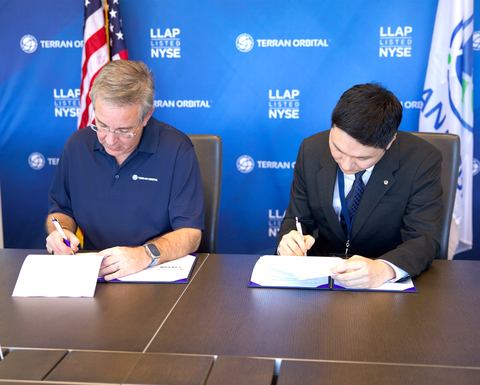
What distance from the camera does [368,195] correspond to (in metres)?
1.79

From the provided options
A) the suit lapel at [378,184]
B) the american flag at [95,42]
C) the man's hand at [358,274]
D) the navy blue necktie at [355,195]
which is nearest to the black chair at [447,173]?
the suit lapel at [378,184]

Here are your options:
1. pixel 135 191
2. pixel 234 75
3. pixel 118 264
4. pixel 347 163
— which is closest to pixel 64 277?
pixel 118 264

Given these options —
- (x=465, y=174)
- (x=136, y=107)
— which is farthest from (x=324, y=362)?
(x=465, y=174)

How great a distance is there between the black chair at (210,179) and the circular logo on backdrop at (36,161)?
209cm

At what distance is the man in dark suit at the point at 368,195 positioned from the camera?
4.83 feet

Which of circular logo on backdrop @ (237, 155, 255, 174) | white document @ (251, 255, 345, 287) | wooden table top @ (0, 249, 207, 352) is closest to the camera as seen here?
wooden table top @ (0, 249, 207, 352)

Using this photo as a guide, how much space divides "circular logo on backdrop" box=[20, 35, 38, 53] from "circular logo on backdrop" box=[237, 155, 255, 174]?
1789 millimetres

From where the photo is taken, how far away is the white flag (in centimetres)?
290

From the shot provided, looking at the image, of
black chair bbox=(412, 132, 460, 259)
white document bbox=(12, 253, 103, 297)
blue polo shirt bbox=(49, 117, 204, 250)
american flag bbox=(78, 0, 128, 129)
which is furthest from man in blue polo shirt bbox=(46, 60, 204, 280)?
american flag bbox=(78, 0, 128, 129)

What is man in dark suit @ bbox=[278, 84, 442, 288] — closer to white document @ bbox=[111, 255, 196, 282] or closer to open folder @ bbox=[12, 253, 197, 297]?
white document @ bbox=[111, 255, 196, 282]

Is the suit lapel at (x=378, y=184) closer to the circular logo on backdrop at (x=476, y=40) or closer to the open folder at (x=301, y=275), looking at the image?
the open folder at (x=301, y=275)

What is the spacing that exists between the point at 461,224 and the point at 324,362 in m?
2.40

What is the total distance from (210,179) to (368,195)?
674mm

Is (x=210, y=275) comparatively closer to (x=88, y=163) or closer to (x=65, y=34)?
(x=88, y=163)
